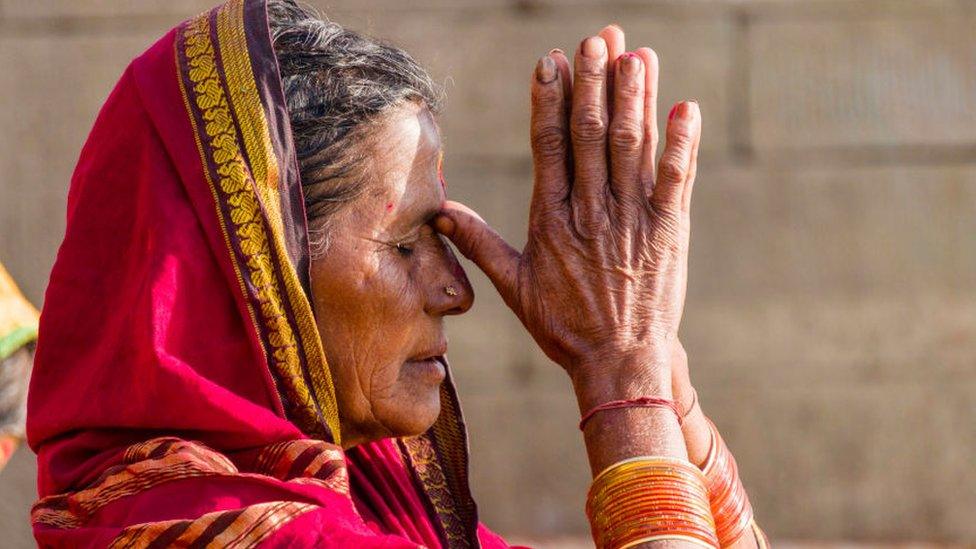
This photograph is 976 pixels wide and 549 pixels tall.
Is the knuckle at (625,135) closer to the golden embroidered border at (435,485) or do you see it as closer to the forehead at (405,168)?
the forehead at (405,168)

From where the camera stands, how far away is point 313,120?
8.21ft

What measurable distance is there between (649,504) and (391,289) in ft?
2.00

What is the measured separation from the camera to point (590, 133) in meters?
2.53

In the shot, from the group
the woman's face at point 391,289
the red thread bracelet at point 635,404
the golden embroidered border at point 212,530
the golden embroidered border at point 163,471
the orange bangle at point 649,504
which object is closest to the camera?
the golden embroidered border at point 212,530

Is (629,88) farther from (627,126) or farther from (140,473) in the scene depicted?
(140,473)

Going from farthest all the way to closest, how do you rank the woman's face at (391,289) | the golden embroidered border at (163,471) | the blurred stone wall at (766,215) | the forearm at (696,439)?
1. the blurred stone wall at (766,215)
2. the forearm at (696,439)
3. the woman's face at (391,289)
4. the golden embroidered border at (163,471)

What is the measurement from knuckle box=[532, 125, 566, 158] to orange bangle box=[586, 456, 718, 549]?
21.6 inches

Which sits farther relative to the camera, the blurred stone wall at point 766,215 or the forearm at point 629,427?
the blurred stone wall at point 766,215

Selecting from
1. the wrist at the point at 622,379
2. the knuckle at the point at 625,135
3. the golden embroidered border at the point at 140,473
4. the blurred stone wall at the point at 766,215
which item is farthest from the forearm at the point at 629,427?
the blurred stone wall at the point at 766,215

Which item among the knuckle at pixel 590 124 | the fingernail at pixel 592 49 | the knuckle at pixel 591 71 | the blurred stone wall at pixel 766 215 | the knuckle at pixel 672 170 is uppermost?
the fingernail at pixel 592 49

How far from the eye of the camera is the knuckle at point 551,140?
2.57 m

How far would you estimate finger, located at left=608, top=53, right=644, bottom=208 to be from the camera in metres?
2.52

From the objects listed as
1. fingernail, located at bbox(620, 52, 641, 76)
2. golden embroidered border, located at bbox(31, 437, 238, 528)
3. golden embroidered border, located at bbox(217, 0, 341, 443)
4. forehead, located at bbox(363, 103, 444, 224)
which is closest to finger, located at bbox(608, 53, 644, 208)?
fingernail, located at bbox(620, 52, 641, 76)

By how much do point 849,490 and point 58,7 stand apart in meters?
3.88
